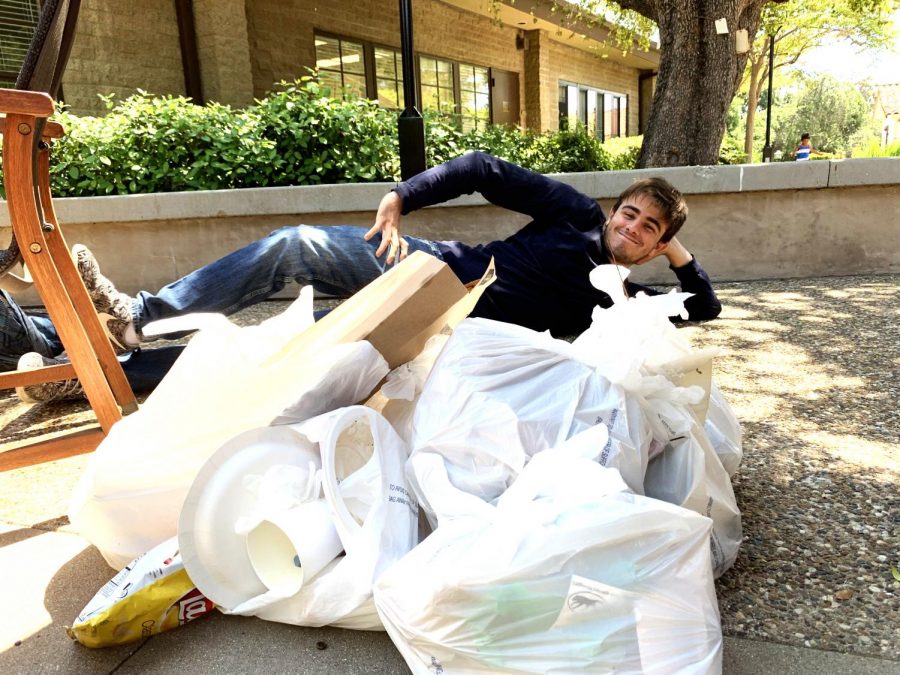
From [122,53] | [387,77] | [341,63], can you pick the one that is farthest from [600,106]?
[122,53]

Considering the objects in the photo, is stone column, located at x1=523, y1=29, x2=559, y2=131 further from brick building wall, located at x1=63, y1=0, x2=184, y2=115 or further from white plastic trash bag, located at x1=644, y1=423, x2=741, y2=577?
white plastic trash bag, located at x1=644, y1=423, x2=741, y2=577

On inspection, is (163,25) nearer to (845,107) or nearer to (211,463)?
(211,463)

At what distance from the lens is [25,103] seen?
5.48 ft

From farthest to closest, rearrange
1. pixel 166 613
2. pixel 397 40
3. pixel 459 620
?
pixel 397 40 → pixel 166 613 → pixel 459 620

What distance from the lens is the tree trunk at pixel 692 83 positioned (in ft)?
18.4

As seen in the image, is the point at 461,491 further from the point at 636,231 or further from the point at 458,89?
the point at 458,89

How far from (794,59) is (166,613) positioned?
26668 millimetres

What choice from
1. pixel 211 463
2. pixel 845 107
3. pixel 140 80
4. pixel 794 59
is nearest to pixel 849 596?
pixel 211 463

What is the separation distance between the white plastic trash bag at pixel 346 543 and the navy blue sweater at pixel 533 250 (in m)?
1.32

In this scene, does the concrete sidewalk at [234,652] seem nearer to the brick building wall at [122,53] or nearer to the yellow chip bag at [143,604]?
the yellow chip bag at [143,604]

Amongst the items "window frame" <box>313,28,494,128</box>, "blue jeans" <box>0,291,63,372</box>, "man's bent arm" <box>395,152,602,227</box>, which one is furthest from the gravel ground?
"window frame" <box>313,28,494,128</box>

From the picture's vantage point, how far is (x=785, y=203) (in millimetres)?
4645

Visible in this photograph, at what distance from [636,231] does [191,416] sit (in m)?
1.72

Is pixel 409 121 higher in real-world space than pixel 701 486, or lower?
higher
